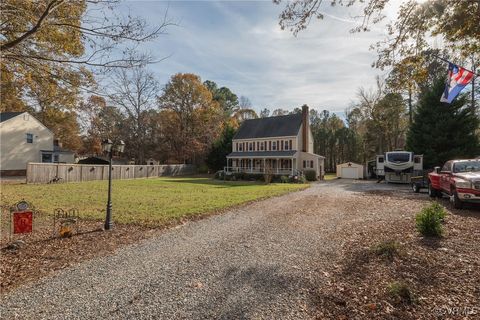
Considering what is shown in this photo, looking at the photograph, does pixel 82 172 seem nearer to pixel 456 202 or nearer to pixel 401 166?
pixel 456 202

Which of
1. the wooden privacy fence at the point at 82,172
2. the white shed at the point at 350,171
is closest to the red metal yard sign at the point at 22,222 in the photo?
the wooden privacy fence at the point at 82,172

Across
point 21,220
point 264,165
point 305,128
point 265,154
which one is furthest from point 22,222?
point 305,128

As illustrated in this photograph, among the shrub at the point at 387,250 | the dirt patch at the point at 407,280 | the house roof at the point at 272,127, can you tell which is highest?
the house roof at the point at 272,127

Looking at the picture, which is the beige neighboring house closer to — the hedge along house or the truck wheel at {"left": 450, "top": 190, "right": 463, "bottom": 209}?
the hedge along house

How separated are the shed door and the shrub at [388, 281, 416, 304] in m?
31.0

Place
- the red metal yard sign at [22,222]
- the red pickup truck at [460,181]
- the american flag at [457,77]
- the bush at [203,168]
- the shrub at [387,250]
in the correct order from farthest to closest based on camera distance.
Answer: the bush at [203,168] < the american flag at [457,77] < the red pickup truck at [460,181] < the red metal yard sign at [22,222] < the shrub at [387,250]

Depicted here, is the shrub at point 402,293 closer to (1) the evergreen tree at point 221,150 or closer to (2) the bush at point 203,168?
(1) the evergreen tree at point 221,150

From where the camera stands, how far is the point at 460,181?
8.75m

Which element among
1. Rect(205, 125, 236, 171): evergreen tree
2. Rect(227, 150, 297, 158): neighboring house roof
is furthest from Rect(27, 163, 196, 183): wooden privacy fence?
Rect(227, 150, 297, 158): neighboring house roof

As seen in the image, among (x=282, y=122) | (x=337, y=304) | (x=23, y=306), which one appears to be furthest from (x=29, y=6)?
(x=282, y=122)

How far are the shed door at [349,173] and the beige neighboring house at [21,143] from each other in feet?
123

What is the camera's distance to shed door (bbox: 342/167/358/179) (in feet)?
106

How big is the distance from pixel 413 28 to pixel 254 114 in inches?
1995

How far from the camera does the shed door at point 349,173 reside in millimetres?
32219
